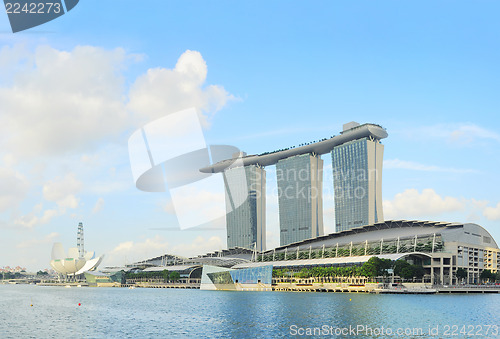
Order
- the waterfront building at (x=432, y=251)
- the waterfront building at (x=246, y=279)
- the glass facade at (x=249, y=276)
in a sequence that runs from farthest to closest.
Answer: the glass facade at (x=249, y=276) → the waterfront building at (x=246, y=279) → the waterfront building at (x=432, y=251)

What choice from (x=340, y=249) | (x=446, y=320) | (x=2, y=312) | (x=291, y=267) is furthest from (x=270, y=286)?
(x=446, y=320)

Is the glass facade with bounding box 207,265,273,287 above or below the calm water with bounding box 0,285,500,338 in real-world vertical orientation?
below

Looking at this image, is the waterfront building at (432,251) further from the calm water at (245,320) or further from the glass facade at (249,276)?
the calm water at (245,320)

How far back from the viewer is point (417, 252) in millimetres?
166625

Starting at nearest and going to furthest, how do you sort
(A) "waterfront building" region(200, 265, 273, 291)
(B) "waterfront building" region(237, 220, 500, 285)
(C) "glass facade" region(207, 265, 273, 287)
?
(B) "waterfront building" region(237, 220, 500, 285), (A) "waterfront building" region(200, 265, 273, 291), (C) "glass facade" region(207, 265, 273, 287)

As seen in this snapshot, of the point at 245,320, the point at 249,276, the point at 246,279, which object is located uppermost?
the point at 245,320

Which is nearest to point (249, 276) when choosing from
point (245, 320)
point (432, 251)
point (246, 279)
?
point (246, 279)

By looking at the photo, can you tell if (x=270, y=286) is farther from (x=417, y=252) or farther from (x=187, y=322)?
(x=187, y=322)

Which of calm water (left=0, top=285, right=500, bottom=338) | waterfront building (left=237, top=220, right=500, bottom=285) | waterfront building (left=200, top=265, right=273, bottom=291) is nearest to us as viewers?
calm water (left=0, top=285, right=500, bottom=338)

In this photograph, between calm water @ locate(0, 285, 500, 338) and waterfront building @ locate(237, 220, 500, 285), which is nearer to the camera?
calm water @ locate(0, 285, 500, 338)

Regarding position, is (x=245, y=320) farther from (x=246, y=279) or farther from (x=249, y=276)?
(x=249, y=276)

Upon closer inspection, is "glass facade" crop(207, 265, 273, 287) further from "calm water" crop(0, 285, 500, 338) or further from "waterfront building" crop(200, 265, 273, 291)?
"calm water" crop(0, 285, 500, 338)

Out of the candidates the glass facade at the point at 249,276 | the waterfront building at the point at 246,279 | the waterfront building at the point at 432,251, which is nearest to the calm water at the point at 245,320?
the waterfront building at the point at 432,251

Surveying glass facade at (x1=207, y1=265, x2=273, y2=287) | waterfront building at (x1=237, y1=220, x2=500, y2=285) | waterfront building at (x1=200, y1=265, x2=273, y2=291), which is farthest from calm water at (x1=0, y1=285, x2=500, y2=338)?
glass facade at (x1=207, y1=265, x2=273, y2=287)
